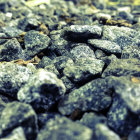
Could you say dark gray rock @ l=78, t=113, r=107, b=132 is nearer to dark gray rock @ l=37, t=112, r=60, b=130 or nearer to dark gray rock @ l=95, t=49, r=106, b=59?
dark gray rock @ l=37, t=112, r=60, b=130

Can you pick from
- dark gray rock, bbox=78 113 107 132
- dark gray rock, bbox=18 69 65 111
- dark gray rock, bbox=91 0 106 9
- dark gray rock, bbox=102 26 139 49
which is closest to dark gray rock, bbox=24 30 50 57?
dark gray rock, bbox=102 26 139 49

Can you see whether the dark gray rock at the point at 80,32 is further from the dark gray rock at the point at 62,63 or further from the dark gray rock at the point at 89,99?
the dark gray rock at the point at 89,99

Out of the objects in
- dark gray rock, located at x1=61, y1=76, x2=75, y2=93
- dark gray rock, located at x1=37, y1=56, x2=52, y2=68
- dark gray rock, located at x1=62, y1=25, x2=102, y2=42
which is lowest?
dark gray rock, located at x1=37, y1=56, x2=52, y2=68

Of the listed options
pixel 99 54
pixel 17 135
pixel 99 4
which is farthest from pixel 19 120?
pixel 99 4

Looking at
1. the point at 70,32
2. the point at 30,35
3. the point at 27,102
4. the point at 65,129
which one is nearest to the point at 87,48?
the point at 70,32

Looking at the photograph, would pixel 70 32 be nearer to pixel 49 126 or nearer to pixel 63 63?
pixel 63 63

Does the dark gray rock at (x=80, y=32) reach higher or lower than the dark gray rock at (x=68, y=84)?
higher

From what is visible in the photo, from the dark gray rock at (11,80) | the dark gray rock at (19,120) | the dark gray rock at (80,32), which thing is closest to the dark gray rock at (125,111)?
the dark gray rock at (19,120)
